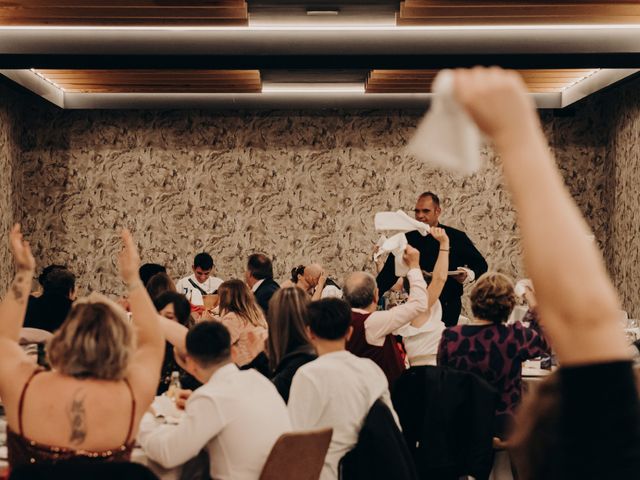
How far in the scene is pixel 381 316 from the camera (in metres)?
4.54

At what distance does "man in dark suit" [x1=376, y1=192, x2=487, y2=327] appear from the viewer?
19.7ft

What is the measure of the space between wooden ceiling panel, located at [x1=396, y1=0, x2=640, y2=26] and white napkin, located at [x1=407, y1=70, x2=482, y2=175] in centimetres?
583

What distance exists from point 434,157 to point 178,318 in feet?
13.2

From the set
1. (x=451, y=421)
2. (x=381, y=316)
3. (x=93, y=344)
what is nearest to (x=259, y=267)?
(x=381, y=316)

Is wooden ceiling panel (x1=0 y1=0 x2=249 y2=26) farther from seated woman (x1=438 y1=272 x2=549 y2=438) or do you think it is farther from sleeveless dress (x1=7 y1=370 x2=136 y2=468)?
sleeveless dress (x1=7 y1=370 x2=136 y2=468)

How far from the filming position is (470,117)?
2.10ft

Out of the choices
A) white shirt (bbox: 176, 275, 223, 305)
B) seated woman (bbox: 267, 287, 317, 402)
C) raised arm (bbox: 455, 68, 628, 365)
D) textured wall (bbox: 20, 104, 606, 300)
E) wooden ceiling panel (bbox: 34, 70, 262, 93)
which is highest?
wooden ceiling panel (bbox: 34, 70, 262, 93)

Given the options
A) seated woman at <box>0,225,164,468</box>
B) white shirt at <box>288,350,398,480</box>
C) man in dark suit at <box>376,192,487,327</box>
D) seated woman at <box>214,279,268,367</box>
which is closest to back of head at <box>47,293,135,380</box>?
seated woman at <box>0,225,164,468</box>

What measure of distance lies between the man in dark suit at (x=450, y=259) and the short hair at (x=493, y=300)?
1.65 m

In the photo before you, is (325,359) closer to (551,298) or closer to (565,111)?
(551,298)

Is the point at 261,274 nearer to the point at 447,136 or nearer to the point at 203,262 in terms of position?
the point at 203,262

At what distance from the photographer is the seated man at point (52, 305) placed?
5418 millimetres

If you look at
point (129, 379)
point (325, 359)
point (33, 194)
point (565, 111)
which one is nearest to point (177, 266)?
point (33, 194)

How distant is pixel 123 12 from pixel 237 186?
4.13 meters
